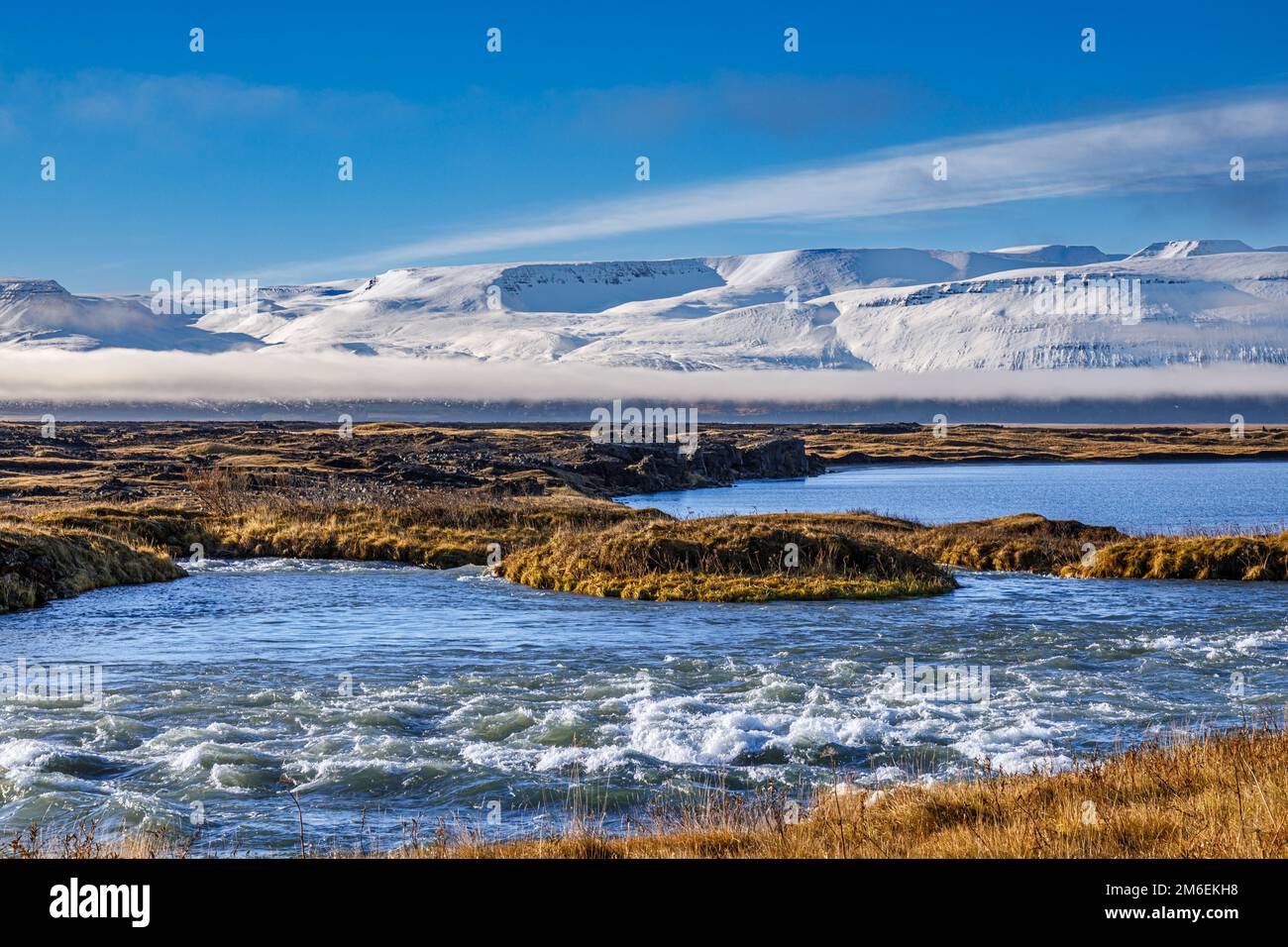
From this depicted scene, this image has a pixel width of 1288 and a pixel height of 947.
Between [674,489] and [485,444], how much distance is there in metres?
59.4

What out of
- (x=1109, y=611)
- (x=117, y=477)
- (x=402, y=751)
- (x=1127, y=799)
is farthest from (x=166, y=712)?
(x=117, y=477)

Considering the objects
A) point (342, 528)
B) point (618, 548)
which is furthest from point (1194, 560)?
point (342, 528)

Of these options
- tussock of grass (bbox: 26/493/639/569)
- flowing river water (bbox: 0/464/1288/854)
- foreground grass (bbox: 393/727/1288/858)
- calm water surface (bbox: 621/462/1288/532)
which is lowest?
calm water surface (bbox: 621/462/1288/532)

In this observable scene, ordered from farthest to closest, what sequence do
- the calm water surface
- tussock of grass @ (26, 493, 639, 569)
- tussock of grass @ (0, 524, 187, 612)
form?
the calm water surface
tussock of grass @ (26, 493, 639, 569)
tussock of grass @ (0, 524, 187, 612)

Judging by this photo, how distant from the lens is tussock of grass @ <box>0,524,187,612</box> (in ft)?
140

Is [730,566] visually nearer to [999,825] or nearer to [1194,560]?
[1194,560]

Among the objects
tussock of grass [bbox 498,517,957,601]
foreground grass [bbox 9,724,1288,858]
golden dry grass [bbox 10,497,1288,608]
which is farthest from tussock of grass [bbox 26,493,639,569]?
foreground grass [bbox 9,724,1288,858]

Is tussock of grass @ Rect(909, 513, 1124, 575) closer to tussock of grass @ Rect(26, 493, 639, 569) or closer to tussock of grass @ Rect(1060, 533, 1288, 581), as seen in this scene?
tussock of grass @ Rect(1060, 533, 1288, 581)

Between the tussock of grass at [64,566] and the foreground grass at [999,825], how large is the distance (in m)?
28.6

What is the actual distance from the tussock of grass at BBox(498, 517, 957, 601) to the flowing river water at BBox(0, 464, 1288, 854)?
153 centimetres

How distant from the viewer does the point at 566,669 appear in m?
31.0

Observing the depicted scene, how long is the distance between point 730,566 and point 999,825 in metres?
34.7

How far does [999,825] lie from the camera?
13.6 m
